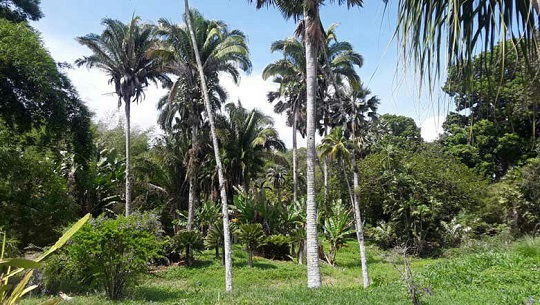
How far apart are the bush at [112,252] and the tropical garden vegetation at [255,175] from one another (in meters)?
0.04

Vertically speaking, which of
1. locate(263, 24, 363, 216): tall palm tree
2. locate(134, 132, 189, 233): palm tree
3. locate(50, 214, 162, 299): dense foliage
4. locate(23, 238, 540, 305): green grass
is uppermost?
locate(263, 24, 363, 216): tall palm tree

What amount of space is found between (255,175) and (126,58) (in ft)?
40.1

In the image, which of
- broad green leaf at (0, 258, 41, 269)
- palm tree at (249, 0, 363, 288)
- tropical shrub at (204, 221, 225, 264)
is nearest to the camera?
broad green leaf at (0, 258, 41, 269)

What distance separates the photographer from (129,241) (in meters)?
11.6

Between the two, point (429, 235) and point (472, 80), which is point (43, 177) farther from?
point (429, 235)

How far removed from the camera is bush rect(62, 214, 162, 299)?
1138 cm

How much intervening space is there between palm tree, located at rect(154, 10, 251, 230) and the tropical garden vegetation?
0.10 metres

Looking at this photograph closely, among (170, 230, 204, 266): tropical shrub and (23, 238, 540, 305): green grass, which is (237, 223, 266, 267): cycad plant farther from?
(23, 238, 540, 305): green grass

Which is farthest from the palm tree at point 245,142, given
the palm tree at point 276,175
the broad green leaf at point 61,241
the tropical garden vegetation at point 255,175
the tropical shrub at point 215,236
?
the broad green leaf at point 61,241

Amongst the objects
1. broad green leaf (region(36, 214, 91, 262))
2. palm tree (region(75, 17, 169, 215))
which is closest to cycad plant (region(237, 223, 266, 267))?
palm tree (region(75, 17, 169, 215))

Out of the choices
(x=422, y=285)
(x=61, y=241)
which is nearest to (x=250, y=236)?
(x=422, y=285)

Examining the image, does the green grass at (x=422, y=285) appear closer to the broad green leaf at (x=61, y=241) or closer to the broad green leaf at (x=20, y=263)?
the broad green leaf at (x=61, y=241)

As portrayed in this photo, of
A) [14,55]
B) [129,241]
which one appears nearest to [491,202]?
[129,241]

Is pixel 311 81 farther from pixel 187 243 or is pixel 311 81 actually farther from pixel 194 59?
pixel 187 243
